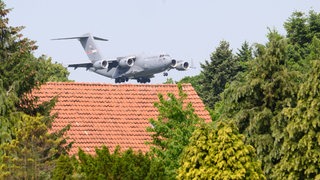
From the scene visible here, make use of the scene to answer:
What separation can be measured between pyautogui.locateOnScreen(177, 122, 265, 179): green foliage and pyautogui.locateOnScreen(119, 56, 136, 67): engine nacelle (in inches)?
3757

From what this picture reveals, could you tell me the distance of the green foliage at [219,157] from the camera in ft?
99.3

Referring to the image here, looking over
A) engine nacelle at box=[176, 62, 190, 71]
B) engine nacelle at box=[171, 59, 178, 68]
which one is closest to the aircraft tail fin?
engine nacelle at box=[176, 62, 190, 71]

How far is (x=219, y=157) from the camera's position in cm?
3036

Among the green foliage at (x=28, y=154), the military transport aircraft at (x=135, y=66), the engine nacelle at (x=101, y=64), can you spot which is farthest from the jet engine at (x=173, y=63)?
the green foliage at (x=28, y=154)

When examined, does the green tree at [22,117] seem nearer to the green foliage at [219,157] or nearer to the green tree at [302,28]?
the green foliage at [219,157]

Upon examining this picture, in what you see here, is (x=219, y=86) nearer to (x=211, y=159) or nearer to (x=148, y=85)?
(x=148, y=85)

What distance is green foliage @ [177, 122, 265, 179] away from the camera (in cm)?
3028

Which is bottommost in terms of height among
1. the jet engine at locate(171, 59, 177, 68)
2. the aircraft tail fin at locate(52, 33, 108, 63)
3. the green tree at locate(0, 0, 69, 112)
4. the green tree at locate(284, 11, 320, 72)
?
the green tree at locate(0, 0, 69, 112)

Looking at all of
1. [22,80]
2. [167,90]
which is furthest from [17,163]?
[167,90]

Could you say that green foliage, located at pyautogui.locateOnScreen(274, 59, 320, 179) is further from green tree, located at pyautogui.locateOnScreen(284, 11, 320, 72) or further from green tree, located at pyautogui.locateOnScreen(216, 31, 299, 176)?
green tree, located at pyautogui.locateOnScreen(284, 11, 320, 72)

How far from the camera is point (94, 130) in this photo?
45.2 metres

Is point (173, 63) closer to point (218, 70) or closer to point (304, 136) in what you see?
point (218, 70)

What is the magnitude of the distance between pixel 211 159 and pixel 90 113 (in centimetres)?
1630

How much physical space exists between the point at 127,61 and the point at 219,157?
3820 inches
